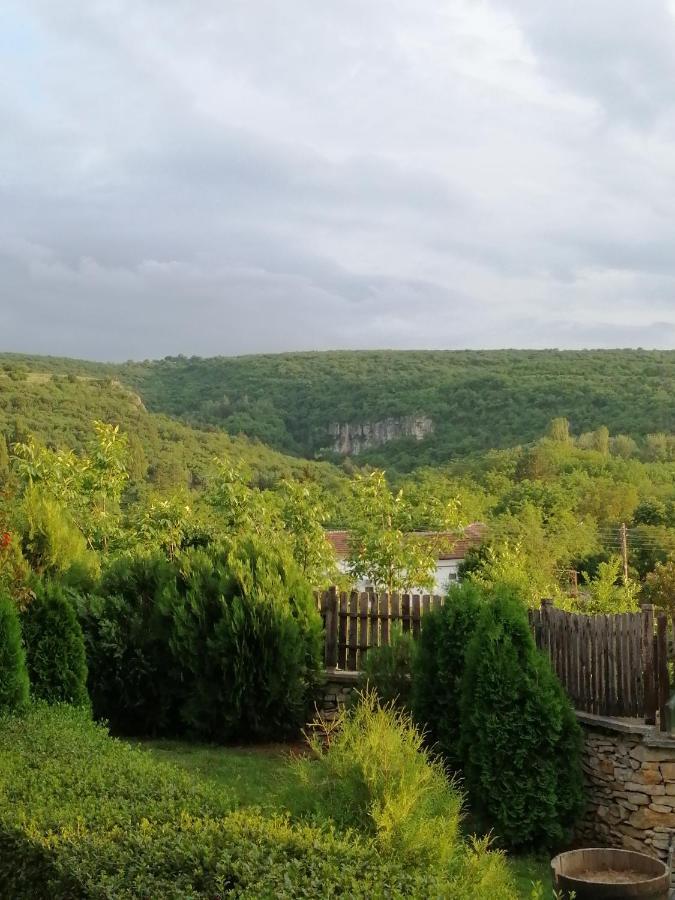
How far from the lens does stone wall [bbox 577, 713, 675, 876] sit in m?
7.81

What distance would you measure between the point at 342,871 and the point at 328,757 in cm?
146

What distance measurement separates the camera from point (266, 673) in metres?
10.3

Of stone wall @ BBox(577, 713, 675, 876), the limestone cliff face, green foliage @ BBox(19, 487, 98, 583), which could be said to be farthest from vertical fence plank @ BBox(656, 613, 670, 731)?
the limestone cliff face

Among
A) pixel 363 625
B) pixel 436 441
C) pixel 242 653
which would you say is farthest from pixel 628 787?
pixel 436 441

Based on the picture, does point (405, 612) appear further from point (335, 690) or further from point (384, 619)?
point (335, 690)

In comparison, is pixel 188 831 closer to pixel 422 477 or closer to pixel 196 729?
pixel 196 729

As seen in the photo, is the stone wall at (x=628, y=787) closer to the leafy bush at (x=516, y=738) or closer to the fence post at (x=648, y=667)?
the fence post at (x=648, y=667)

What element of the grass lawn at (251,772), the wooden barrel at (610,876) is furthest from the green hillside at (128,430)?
the wooden barrel at (610,876)

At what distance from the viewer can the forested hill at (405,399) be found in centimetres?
6334

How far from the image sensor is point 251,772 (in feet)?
28.7

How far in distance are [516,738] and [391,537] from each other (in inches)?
372

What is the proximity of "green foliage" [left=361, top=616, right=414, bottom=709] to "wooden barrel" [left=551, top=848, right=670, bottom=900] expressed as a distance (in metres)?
3.46

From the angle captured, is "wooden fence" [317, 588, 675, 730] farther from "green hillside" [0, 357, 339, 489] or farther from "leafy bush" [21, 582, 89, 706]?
"green hillside" [0, 357, 339, 489]

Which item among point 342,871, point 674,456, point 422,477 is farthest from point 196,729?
point 674,456
